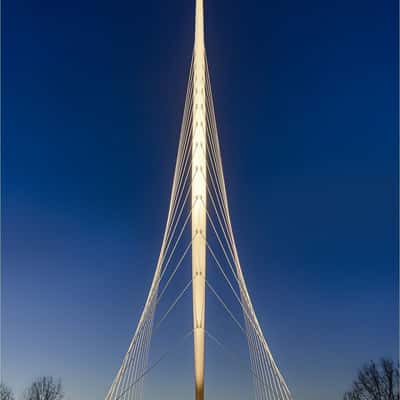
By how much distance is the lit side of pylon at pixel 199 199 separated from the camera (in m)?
24.4

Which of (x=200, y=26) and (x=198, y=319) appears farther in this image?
(x=200, y=26)

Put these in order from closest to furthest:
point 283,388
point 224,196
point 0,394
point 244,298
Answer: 1. point 283,388
2. point 244,298
3. point 224,196
4. point 0,394

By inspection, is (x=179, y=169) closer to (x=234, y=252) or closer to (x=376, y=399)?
(x=234, y=252)

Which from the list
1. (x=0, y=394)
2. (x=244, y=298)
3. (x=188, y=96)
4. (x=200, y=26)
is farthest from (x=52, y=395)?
(x=200, y=26)

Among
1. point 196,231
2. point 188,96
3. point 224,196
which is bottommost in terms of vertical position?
point 196,231

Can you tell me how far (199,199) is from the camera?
27094 millimetres

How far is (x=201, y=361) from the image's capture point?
24.2 m

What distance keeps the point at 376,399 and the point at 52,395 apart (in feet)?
91.1

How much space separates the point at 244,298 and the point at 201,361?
386cm

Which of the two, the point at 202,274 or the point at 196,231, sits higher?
the point at 196,231

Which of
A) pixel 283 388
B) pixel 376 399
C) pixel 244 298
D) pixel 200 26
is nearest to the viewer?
pixel 283 388

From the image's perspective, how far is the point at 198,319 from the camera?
81.3 ft

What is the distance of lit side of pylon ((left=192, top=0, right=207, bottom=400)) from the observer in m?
24.4

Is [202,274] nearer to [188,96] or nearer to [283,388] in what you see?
[283,388]
